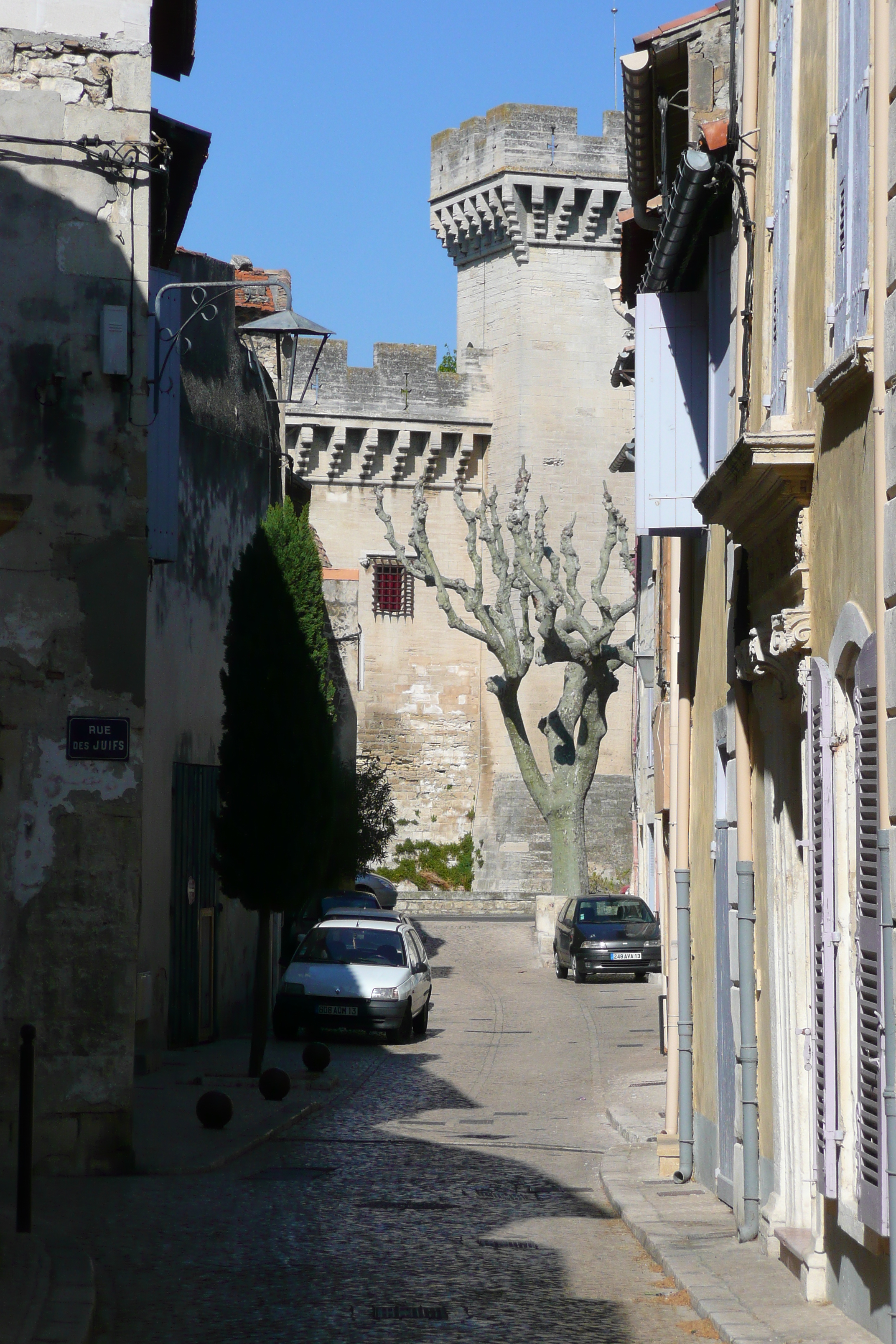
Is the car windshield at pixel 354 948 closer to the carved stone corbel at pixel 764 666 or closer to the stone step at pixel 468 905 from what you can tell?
the carved stone corbel at pixel 764 666

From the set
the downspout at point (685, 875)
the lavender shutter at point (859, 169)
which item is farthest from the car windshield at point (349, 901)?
the lavender shutter at point (859, 169)

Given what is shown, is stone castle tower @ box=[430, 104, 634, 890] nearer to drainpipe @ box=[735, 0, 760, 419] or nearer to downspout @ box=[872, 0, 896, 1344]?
drainpipe @ box=[735, 0, 760, 419]

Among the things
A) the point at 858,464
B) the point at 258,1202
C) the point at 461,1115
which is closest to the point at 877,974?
the point at 858,464

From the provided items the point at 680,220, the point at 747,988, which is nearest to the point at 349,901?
the point at 680,220

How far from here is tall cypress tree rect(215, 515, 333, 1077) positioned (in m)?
16.5

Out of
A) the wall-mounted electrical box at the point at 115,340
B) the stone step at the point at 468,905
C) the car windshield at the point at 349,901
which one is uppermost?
the wall-mounted electrical box at the point at 115,340

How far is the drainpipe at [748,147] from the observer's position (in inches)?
356

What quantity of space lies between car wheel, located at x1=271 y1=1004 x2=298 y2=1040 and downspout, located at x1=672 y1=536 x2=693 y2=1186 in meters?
9.78

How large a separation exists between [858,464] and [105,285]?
6.60 metres

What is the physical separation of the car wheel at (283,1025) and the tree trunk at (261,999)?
388cm

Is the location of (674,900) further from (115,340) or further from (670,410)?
(115,340)

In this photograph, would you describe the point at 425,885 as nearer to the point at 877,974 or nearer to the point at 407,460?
the point at 407,460

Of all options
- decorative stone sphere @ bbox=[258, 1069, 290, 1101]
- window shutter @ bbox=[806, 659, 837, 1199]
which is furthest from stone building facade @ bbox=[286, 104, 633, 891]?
window shutter @ bbox=[806, 659, 837, 1199]

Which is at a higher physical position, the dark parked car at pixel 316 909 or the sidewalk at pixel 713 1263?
the sidewalk at pixel 713 1263
